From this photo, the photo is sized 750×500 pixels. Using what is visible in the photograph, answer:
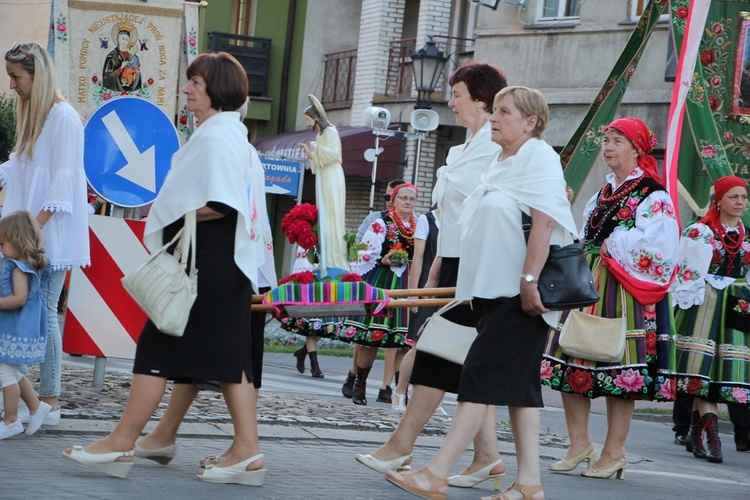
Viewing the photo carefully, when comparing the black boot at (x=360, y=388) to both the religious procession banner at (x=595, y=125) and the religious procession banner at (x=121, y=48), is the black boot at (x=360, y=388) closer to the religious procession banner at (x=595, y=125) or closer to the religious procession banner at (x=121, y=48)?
the religious procession banner at (x=121, y=48)

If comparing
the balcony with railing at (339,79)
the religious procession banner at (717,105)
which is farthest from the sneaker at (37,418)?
the balcony with railing at (339,79)

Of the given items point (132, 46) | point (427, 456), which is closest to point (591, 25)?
point (132, 46)

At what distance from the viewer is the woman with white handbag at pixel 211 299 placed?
5609 mm

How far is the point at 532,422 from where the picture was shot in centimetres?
586

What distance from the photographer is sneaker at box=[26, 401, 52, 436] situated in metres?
6.78

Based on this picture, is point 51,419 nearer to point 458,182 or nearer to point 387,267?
point 458,182

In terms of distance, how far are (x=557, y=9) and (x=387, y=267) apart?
1151cm

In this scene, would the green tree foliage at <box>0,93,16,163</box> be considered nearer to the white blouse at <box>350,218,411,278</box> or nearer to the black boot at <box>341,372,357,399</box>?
the white blouse at <box>350,218,411,278</box>

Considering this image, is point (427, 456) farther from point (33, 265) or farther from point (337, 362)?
point (337, 362)

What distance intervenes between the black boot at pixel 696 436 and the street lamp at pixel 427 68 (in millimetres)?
11841

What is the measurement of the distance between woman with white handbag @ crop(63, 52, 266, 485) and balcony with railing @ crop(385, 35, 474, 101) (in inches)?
834

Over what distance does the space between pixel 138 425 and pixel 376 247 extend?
663cm

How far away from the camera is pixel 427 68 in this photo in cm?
2128

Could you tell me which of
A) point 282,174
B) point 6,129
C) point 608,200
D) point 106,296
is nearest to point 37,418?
point 106,296
